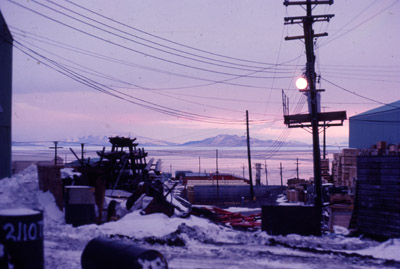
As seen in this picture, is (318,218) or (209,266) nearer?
(209,266)

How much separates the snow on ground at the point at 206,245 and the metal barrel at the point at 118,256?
2082mm

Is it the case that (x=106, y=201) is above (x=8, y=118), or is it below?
below

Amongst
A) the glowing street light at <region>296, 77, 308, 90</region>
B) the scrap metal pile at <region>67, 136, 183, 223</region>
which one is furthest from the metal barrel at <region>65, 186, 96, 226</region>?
the glowing street light at <region>296, 77, 308, 90</region>

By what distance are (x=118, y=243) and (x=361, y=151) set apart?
34120 millimetres

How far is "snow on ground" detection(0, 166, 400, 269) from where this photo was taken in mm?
10242

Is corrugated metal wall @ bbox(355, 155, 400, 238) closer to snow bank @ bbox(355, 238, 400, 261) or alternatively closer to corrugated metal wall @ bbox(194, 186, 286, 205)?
snow bank @ bbox(355, 238, 400, 261)

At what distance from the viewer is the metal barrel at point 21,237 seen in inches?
254

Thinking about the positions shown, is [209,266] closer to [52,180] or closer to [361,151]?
[52,180]

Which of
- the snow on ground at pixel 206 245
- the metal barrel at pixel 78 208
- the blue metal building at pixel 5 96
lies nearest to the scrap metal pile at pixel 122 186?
the metal barrel at pixel 78 208

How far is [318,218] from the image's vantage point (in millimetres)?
14102

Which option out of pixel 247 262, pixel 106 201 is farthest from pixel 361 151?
pixel 247 262

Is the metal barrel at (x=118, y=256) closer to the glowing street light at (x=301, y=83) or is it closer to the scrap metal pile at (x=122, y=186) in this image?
the scrap metal pile at (x=122, y=186)

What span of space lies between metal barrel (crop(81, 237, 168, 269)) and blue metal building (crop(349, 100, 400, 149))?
42.1m

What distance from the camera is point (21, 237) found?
258 inches
